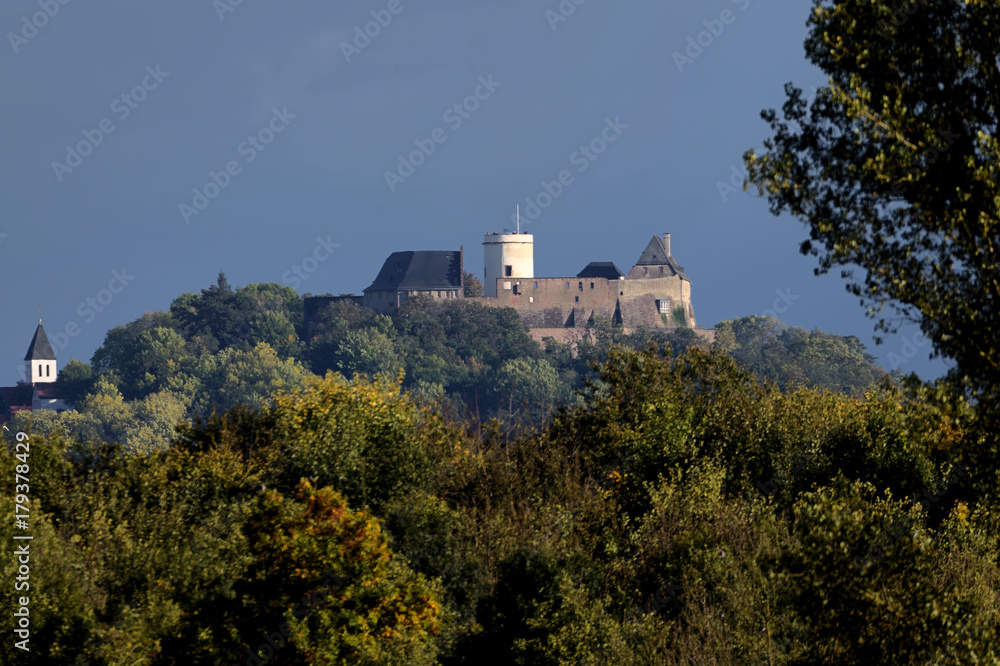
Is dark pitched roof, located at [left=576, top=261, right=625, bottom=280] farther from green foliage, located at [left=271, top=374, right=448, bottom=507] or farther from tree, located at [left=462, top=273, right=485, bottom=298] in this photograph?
green foliage, located at [left=271, top=374, right=448, bottom=507]

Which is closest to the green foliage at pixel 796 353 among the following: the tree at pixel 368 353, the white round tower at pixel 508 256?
the white round tower at pixel 508 256

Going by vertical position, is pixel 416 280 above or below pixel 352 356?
above

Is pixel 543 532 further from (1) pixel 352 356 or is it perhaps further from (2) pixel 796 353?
(2) pixel 796 353

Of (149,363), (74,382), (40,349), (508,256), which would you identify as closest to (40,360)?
(40,349)

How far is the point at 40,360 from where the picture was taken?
12662 centimetres

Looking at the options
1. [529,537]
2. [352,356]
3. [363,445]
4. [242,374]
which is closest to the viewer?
[529,537]

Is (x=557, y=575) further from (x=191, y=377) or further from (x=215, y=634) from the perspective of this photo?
(x=191, y=377)

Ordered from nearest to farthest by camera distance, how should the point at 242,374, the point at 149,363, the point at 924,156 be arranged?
the point at 924,156, the point at 242,374, the point at 149,363

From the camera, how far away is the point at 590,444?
84.8 feet

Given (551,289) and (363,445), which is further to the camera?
(551,289)

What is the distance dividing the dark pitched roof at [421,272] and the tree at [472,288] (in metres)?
0.76

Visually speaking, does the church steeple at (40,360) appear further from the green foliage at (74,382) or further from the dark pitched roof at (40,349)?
the green foliage at (74,382)

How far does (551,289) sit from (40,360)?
56.8m

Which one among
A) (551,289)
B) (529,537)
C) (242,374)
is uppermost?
(551,289)
